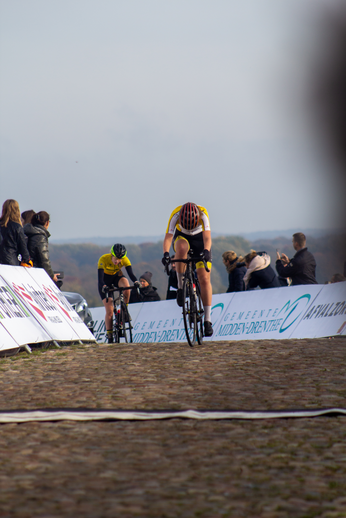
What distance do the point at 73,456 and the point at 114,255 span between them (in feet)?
30.4

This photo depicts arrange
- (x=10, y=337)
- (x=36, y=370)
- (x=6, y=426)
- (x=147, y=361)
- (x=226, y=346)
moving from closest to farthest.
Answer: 1. (x=6, y=426)
2. (x=36, y=370)
3. (x=147, y=361)
4. (x=10, y=337)
5. (x=226, y=346)

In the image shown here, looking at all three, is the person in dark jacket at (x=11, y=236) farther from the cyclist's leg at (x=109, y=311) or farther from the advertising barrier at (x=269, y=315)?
the advertising barrier at (x=269, y=315)

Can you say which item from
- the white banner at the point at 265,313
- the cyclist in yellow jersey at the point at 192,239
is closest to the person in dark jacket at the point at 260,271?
the white banner at the point at 265,313

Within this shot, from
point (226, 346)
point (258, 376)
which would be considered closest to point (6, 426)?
point (258, 376)

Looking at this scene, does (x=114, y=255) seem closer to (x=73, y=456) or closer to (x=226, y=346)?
(x=226, y=346)

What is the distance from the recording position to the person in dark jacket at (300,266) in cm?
1282

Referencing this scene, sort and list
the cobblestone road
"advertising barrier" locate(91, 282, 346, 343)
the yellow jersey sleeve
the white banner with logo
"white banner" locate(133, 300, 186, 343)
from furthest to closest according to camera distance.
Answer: "white banner" locate(133, 300, 186, 343) → the yellow jersey sleeve → "advertising barrier" locate(91, 282, 346, 343) → the white banner with logo → the cobblestone road

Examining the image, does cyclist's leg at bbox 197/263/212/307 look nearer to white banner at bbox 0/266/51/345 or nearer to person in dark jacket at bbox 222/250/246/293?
white banner at bbox 0/266/51/345

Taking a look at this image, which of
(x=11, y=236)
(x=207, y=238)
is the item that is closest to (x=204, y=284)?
(x=207, y=238)

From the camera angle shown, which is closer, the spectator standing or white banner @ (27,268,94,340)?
white banner @ (27,268,94,340)

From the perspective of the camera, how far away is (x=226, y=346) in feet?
32.1

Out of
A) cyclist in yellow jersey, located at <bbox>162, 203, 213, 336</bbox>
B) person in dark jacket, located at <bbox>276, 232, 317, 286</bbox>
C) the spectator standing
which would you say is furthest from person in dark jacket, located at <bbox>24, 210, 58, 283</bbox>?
person in dark jacket, located at <bbox>276, 232, 317, 286</bbox>

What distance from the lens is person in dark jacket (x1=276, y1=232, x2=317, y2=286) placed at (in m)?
12.8

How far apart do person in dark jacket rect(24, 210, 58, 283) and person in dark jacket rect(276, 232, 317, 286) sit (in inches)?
171
